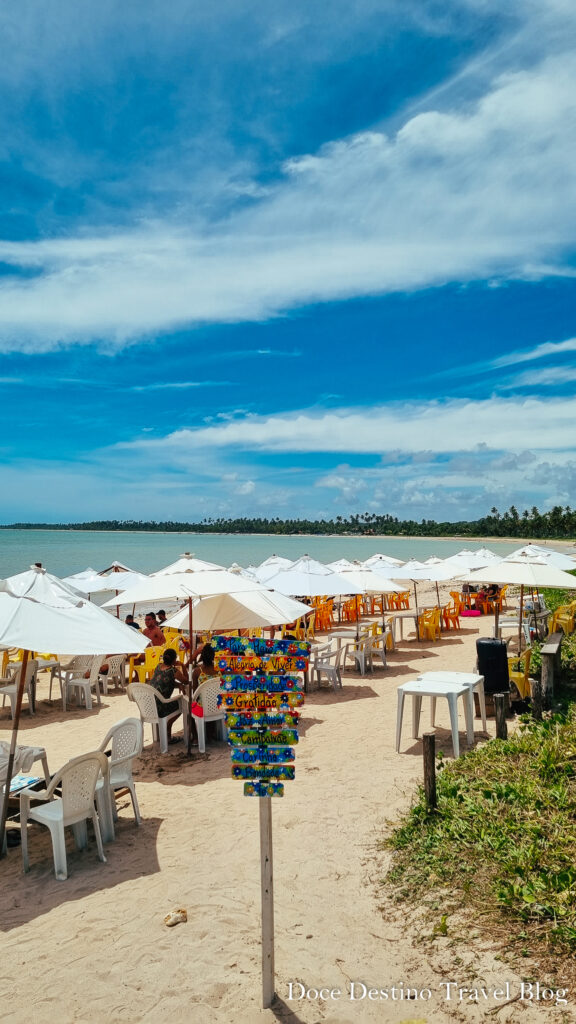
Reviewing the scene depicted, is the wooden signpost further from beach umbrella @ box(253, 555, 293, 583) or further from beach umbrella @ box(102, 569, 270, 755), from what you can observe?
beach umbrella @ box(253, 555, 293, 583)

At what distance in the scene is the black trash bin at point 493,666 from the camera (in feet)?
27.6

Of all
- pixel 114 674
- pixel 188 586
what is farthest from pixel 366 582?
pixel 188 586

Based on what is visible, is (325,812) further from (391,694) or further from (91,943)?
(391,694)

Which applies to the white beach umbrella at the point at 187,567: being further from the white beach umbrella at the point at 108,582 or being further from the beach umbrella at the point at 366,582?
the white beach umbrella at the point at 108,582

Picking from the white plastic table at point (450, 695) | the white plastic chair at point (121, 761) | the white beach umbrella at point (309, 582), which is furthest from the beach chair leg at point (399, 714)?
the white beach umbrella at point (309, 582)

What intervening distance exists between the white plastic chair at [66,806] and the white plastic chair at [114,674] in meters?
6.94

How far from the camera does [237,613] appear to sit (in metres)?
8.29

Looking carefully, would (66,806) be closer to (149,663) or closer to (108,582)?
(149,663)

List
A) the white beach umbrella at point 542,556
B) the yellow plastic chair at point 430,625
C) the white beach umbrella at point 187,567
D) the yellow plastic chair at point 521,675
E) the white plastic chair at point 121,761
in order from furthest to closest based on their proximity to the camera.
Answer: the yellow plastic chair at point 430,625 < the white beach umbrella at point 542,556 < the yellow plastic chair at point 521,675 < the white beach umbrella at point 187,567 < the white plastic chair at point 121,761

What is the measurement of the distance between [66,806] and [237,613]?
12.2 feet

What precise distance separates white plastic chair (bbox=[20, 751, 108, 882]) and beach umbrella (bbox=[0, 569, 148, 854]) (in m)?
0.32

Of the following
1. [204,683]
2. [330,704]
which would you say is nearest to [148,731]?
[204,683]

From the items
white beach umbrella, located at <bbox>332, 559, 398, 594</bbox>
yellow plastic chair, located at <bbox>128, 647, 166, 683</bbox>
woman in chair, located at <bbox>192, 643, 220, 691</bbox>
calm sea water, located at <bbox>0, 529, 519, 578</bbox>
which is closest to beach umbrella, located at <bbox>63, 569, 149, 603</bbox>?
yellow plastic chair, located at <bbox>128, 647, 166, 683</bbox>

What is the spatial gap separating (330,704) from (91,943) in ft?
20.8
